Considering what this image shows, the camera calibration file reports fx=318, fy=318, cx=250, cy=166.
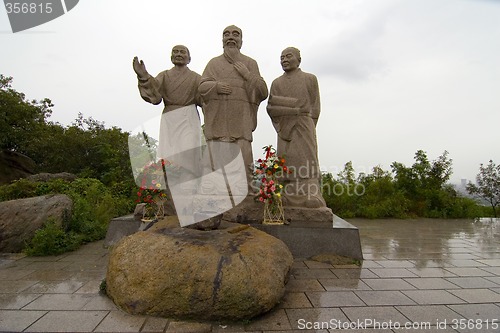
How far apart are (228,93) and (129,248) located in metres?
3.16

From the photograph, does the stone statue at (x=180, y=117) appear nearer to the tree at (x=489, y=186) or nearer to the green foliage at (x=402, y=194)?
the green foliage at (x=402, y=194)

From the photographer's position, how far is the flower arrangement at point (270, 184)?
196 inches

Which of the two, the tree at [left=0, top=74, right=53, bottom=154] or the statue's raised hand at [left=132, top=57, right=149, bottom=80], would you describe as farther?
the tree at [left=0, top=74, right=53, bottom=154]

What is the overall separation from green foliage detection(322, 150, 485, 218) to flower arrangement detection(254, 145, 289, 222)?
6016 mm

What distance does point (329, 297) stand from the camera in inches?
134

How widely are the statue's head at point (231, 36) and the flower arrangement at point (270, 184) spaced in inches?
76.5

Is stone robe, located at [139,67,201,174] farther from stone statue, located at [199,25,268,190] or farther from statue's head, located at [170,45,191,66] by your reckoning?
stone statue, located at [199,25,268,190]

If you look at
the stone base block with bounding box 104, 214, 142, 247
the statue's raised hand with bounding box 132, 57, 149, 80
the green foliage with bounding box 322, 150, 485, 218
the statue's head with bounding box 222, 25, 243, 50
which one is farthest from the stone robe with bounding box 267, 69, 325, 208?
the green foliage with bounding box 322, 150, 485, 218

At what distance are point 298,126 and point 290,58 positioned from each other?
48.4 inches

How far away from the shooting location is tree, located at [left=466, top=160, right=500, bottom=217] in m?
11.5

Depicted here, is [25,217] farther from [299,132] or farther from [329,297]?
[329,297]

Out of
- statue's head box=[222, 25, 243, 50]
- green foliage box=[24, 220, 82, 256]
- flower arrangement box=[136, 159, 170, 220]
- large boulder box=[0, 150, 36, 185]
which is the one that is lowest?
green foliage box=[24, 220, 82, 256]

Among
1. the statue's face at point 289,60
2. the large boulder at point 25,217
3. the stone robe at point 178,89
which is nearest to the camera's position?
the large boulder at point 25,217

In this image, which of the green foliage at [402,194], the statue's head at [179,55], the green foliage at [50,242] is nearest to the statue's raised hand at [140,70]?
the statue's head at [179,55]
